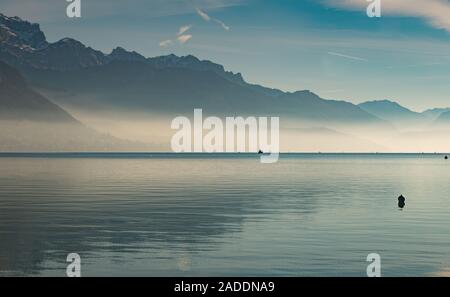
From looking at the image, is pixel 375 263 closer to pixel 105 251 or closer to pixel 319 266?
pixel 319 266

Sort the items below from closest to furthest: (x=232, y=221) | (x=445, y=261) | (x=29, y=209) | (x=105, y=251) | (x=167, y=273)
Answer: (x=167, y=273)
(x=445, y=261)
(x=105, y=251)
(x=232, y=221)
(x=29, y=209)

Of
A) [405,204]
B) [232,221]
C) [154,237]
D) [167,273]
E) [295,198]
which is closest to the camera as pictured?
[167,273]

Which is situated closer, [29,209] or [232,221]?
[232,221]

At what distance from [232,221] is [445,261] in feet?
74.8

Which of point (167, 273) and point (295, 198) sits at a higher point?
point (295, 198)

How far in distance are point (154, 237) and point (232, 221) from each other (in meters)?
12.0

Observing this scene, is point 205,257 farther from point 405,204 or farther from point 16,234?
point 405,204

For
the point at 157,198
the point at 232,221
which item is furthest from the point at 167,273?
the point at 157,198

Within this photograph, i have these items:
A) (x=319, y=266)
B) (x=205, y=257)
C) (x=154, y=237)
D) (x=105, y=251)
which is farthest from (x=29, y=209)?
(x=319, y=266)

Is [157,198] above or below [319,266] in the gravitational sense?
above

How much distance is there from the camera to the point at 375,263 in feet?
115

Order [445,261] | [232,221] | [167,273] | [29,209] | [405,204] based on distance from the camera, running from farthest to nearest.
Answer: [405,204]
[29,209]
[232,221]
[445,261]
[167,273]

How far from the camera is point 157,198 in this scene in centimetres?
8169

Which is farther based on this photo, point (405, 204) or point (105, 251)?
point (405, 204)
